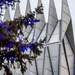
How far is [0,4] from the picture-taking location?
30.7 ft

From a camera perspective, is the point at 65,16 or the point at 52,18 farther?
the point at 52,18

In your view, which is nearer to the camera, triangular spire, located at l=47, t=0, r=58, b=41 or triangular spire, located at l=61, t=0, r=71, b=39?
triangular spire, located at l=61, t=0, r=71, b=39

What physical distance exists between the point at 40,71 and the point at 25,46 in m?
9.72

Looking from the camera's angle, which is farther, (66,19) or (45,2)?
(45,2)

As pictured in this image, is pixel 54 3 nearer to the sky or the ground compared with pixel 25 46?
nearer to the sky

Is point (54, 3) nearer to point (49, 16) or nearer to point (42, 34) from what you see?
point (49, 16)

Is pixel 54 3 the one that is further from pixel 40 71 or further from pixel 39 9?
pixel 39 9

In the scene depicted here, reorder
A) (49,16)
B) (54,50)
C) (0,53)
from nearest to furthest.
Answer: (0,53) < (54,50) < (49,16)

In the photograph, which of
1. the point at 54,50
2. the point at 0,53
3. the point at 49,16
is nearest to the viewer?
the point at 0,53

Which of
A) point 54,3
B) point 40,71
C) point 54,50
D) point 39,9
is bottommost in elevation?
point 40,71

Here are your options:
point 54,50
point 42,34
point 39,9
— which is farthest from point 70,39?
point 39,9

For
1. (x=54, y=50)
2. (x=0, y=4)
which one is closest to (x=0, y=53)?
(x=0, y=4)

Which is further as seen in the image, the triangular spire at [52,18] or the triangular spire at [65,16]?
the triangular spire at [52,18]

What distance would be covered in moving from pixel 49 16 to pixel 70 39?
2.54 m
